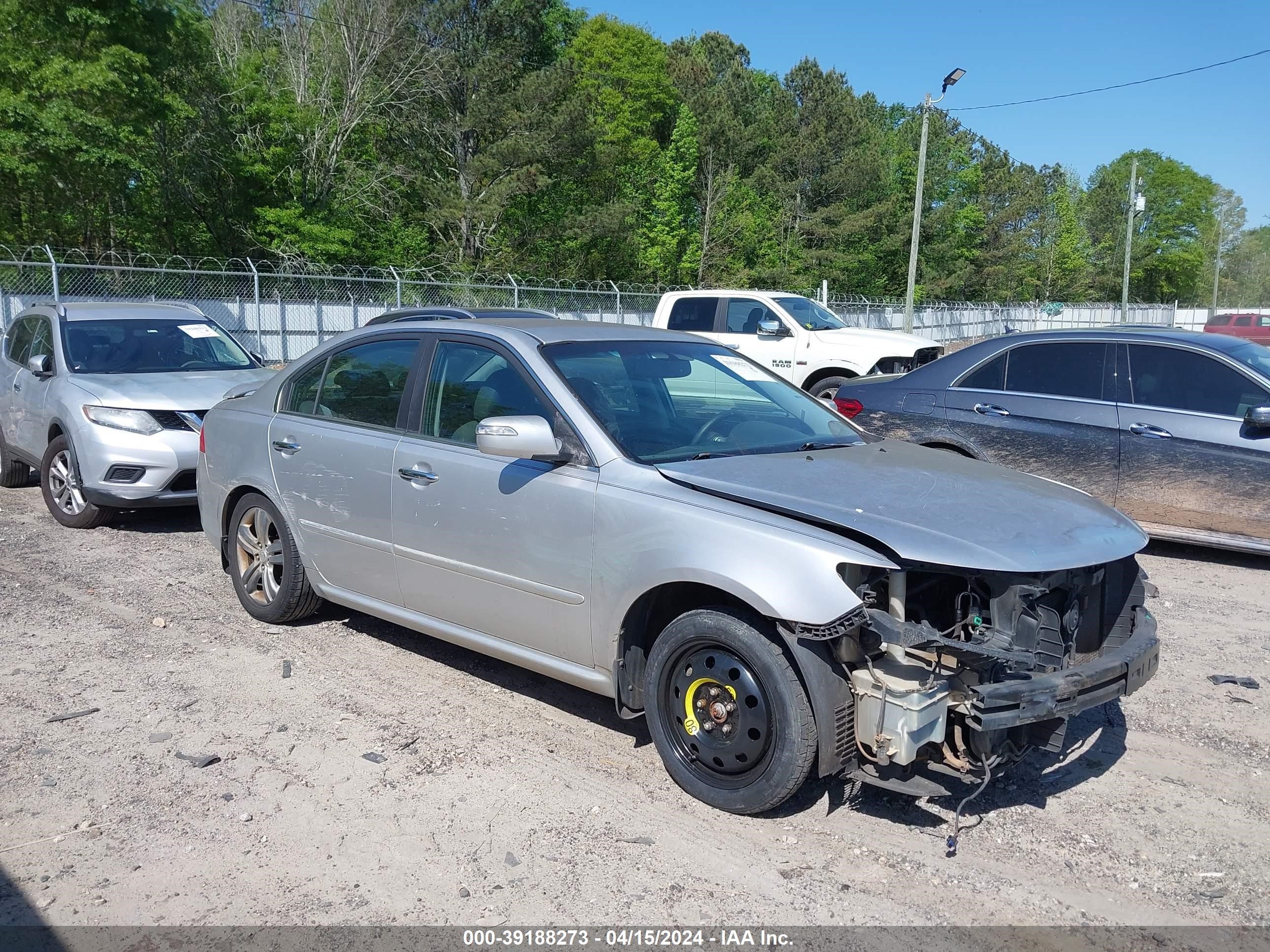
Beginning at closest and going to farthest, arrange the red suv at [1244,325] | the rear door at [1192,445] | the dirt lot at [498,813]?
the dirt lot at [498,813]
the rear door at [1192,445]
the red suv at [1244,325]

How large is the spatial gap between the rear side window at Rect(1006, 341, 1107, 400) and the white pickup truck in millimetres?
5145

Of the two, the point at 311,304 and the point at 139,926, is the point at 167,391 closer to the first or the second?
the point at 139,926

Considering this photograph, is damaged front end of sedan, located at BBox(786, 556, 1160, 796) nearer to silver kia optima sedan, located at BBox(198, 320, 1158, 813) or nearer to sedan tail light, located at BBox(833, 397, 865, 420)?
silver kia optima sedan, located at BBox(198, 320, 1158, 813)

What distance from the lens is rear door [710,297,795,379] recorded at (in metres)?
13.9

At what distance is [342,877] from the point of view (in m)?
3.28

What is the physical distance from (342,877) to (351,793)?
0.59 metres

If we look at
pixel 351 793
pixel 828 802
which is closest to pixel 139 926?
pixel 351 793

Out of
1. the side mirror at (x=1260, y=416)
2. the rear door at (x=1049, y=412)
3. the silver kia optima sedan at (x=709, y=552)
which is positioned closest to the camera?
the silver kia optima sedan at (x=709, y=552)

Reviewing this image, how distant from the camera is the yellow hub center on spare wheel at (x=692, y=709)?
3.63 meters

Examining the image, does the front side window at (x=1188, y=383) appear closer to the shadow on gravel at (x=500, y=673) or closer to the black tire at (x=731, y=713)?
the shadow on gravel at (x=500, y=673)

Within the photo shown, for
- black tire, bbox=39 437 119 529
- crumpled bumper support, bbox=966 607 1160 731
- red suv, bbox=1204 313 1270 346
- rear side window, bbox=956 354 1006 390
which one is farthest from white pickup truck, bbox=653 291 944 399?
red suv, bbox=1204 313 1270 346

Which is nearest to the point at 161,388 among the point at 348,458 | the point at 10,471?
the point at 10,471

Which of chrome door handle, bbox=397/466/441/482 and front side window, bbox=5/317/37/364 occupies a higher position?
front side window, bbox=5/317/37/364

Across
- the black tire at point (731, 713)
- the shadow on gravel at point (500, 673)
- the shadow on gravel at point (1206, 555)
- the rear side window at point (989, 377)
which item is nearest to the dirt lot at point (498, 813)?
the shadow on gravel at point (500, 673)
